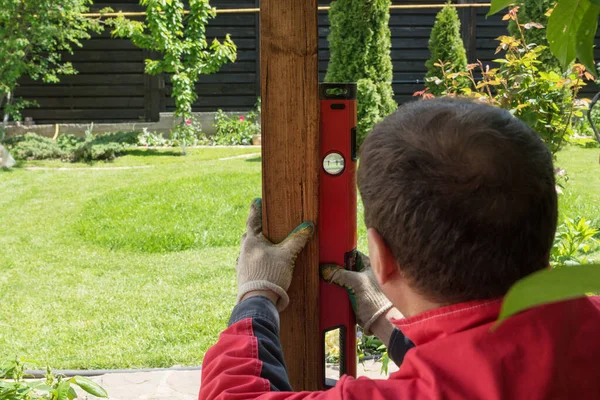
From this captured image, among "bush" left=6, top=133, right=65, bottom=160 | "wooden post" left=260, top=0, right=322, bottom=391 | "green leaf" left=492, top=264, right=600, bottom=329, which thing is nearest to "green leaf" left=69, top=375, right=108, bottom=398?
"wooden post" left=260, top=0, right=322, bottom=391

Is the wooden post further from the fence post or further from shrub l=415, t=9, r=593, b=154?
the fence post

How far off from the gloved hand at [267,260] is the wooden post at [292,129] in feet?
0.08

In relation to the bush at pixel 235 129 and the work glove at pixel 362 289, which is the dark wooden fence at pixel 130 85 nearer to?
the bush at pixel 235 129

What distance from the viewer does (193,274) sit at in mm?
5055

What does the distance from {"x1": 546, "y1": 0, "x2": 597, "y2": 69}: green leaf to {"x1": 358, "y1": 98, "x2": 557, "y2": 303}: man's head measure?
23 cm

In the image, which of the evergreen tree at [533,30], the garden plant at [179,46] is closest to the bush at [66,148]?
the garden plant at [179,46]

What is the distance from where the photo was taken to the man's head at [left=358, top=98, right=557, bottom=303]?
2.79ft

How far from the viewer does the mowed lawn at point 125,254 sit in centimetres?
405

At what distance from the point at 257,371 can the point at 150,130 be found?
10.1m

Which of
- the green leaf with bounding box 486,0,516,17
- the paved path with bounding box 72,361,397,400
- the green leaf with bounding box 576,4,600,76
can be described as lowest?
the paved path with bounding box 72,361,397,400

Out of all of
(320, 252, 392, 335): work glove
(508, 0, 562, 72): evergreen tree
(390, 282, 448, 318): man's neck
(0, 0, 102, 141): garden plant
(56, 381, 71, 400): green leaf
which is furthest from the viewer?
(0, 0, 102, 141): garden plant

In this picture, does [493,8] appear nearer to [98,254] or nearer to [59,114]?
[98,254]

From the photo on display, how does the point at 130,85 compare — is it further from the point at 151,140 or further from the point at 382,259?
the point at 382,259

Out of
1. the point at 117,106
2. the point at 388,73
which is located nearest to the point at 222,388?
the point at 388,73
